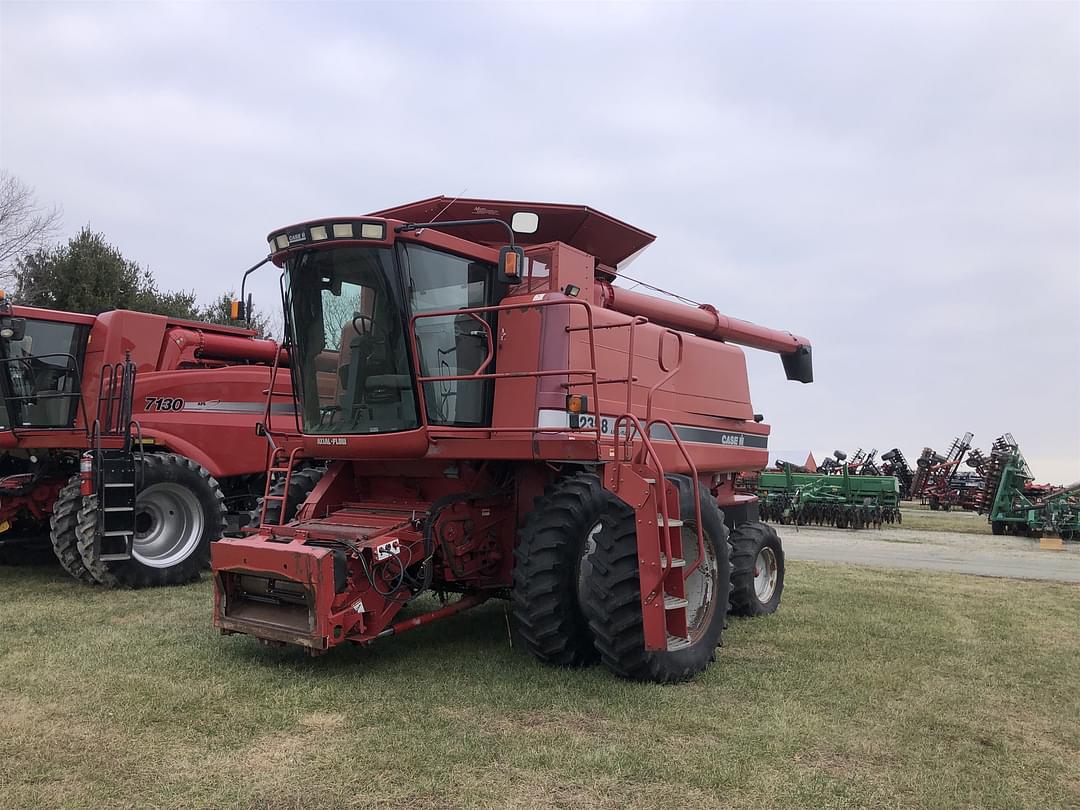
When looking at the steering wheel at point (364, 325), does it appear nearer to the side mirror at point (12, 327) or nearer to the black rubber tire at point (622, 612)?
the black rubber tire at point (622, 612)

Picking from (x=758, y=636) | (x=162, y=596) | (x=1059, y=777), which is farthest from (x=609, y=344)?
(x=162, y=596)

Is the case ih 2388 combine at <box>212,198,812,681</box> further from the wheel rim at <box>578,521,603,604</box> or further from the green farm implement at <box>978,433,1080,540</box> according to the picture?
the green farm implement at <box>978,433,1080,540</box>

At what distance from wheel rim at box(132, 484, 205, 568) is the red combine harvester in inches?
0.4

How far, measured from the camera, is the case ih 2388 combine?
5.09 m

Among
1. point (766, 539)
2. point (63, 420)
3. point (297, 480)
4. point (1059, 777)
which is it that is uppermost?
point (63, 420)

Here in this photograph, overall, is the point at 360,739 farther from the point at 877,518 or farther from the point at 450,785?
the point at 877,518

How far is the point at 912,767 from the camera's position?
157 inches

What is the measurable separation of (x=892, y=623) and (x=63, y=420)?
8.78 m

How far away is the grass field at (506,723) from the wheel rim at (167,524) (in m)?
1.68

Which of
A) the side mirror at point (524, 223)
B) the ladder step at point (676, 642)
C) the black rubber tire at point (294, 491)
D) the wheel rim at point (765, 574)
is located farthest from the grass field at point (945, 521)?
the side mirror at point (524, 223)

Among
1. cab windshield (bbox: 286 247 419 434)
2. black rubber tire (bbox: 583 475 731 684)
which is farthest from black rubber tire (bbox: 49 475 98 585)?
black rubber tire (bbox: 583 475 731 684)

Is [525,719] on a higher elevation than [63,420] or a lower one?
lower

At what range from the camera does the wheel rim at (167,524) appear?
8.56 meters

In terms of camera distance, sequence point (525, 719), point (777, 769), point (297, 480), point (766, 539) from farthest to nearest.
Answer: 1. point (766, 539)
2. point (297, 480)
3. point (525, 719)
4. point (777, 769)
